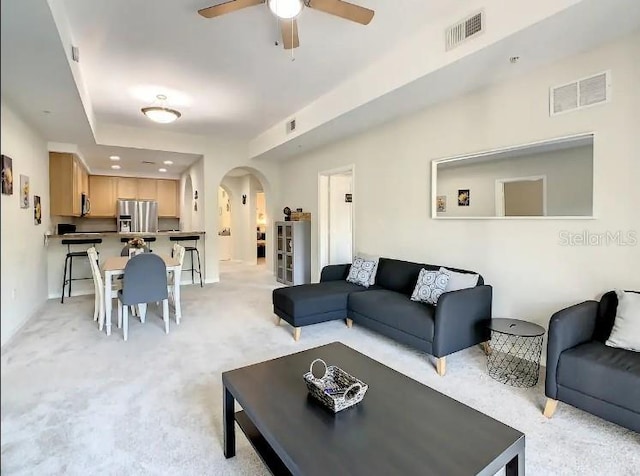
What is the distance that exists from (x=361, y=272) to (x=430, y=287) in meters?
1.09

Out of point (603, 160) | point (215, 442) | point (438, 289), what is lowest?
point (215, 442)

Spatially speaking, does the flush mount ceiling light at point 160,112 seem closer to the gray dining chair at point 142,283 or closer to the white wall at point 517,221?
the gray dining chair at point 142,283

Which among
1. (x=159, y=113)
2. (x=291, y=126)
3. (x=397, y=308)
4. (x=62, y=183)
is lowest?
(x=397, y=308)

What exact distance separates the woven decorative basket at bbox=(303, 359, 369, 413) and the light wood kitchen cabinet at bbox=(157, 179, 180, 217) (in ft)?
29.8

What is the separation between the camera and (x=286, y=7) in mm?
2445

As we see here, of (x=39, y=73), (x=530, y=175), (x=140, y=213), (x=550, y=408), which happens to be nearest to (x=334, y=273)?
(x=530, y=175)

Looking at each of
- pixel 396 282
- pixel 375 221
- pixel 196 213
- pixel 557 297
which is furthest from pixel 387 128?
pixel 196 213

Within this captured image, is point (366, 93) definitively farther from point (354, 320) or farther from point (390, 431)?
point (390, 431)

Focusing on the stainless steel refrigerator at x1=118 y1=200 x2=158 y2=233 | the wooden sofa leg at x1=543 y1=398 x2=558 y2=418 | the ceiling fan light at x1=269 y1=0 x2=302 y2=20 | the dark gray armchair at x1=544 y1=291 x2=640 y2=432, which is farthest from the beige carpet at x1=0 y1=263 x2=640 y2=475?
the stainless steel refrigerator at x1=118 y1=200 x2=158 y2=233

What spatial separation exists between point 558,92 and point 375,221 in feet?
8.32

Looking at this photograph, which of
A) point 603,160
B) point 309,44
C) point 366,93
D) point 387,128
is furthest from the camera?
point 387,128

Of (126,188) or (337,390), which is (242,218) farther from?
(337,390)

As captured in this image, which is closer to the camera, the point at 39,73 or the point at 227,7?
the point at 227,7

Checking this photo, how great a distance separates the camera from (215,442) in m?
2.07
